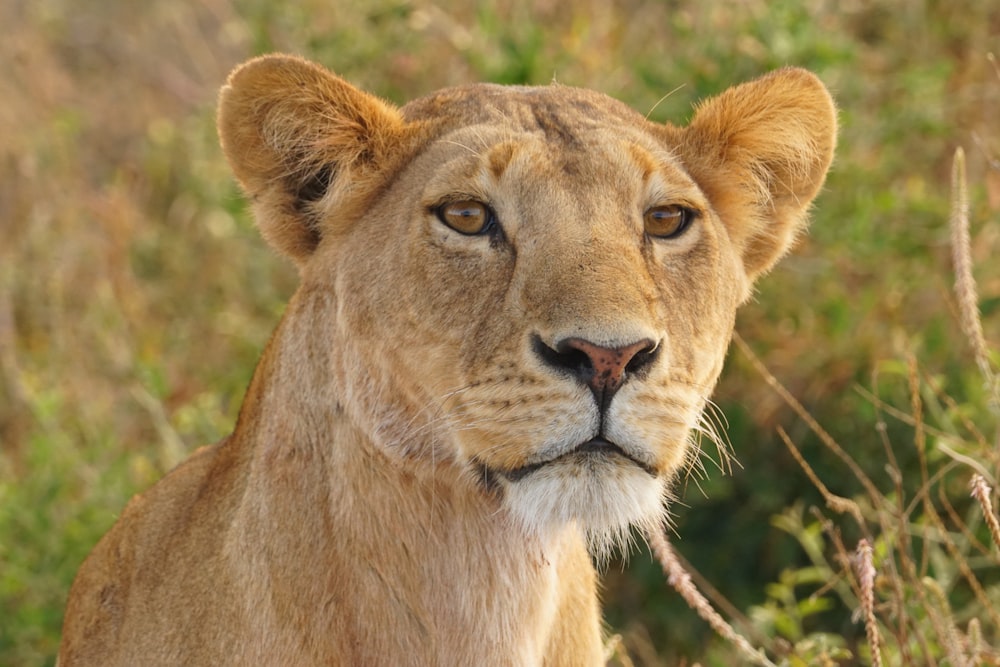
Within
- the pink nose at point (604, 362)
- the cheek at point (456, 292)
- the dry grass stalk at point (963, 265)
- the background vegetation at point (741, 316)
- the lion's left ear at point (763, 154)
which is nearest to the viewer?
the pink nose at point (604, 362)

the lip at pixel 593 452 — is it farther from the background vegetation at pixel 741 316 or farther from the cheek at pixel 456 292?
the background vegetation at pixel 741 316

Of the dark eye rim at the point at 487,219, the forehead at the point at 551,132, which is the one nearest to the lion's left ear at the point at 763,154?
the forehead at the point at 551,132

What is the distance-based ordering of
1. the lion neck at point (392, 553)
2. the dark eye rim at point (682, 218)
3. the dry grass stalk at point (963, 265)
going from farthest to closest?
the dry grass stalk at point (963, 265), the dark eye rim at point (682, 218), the lion neck at point (392, 553)

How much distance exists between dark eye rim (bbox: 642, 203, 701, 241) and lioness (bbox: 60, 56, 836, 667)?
0.01m

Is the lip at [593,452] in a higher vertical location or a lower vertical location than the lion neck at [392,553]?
higher

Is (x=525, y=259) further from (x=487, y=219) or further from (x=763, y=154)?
(x=763, y=154)

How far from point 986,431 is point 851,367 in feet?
2.84

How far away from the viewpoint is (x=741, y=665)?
4887 millimetres

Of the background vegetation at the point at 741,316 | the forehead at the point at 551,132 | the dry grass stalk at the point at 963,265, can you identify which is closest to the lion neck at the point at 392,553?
the forehead at the point at 551,132

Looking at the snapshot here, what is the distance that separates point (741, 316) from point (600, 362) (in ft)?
12.9

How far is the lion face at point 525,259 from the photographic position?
244 cm

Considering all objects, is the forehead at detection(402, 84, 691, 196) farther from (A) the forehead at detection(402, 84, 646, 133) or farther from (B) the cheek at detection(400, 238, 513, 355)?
(B) the cheek at detection(400, 238, 513, 355)

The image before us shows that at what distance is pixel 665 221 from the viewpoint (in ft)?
9.32

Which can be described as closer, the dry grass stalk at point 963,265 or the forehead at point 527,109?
the forehead at point 527,109
